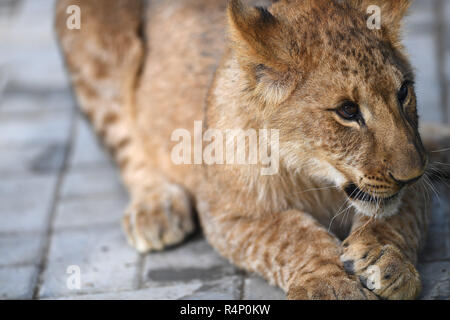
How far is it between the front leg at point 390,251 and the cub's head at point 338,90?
0.12 meters

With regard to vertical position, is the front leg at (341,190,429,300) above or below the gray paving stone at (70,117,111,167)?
below

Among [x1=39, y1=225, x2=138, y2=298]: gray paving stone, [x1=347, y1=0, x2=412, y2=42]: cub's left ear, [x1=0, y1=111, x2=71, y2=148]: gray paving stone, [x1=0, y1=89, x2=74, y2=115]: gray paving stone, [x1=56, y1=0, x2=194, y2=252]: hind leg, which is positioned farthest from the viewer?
[x1=0, y1=89, x2=74, y2=115]: gray paving stone

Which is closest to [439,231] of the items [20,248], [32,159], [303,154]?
[303,154]

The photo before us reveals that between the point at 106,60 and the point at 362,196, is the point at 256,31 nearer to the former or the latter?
the point at 362,196

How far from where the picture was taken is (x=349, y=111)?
3211 millimetres

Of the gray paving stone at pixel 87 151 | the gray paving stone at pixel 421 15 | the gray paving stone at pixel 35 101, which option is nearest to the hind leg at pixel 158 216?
the gray paving stone at pixel 87 151

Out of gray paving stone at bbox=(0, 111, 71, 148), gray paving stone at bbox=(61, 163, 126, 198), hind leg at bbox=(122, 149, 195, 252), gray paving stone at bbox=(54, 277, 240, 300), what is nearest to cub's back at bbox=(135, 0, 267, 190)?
hind leg at bbox=(122, 149, 195, 252)

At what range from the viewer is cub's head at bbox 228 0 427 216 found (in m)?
3.17

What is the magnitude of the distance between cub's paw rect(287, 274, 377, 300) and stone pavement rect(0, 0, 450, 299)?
33cm

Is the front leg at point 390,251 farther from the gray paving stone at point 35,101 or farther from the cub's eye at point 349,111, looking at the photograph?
the gray paving stone at point 35,101

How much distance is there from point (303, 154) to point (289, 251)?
482mm

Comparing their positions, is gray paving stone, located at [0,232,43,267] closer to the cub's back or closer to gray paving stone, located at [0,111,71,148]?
the cub's back

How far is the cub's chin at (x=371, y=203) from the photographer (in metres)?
3.32

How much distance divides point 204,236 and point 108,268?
→ 0.58 meters
